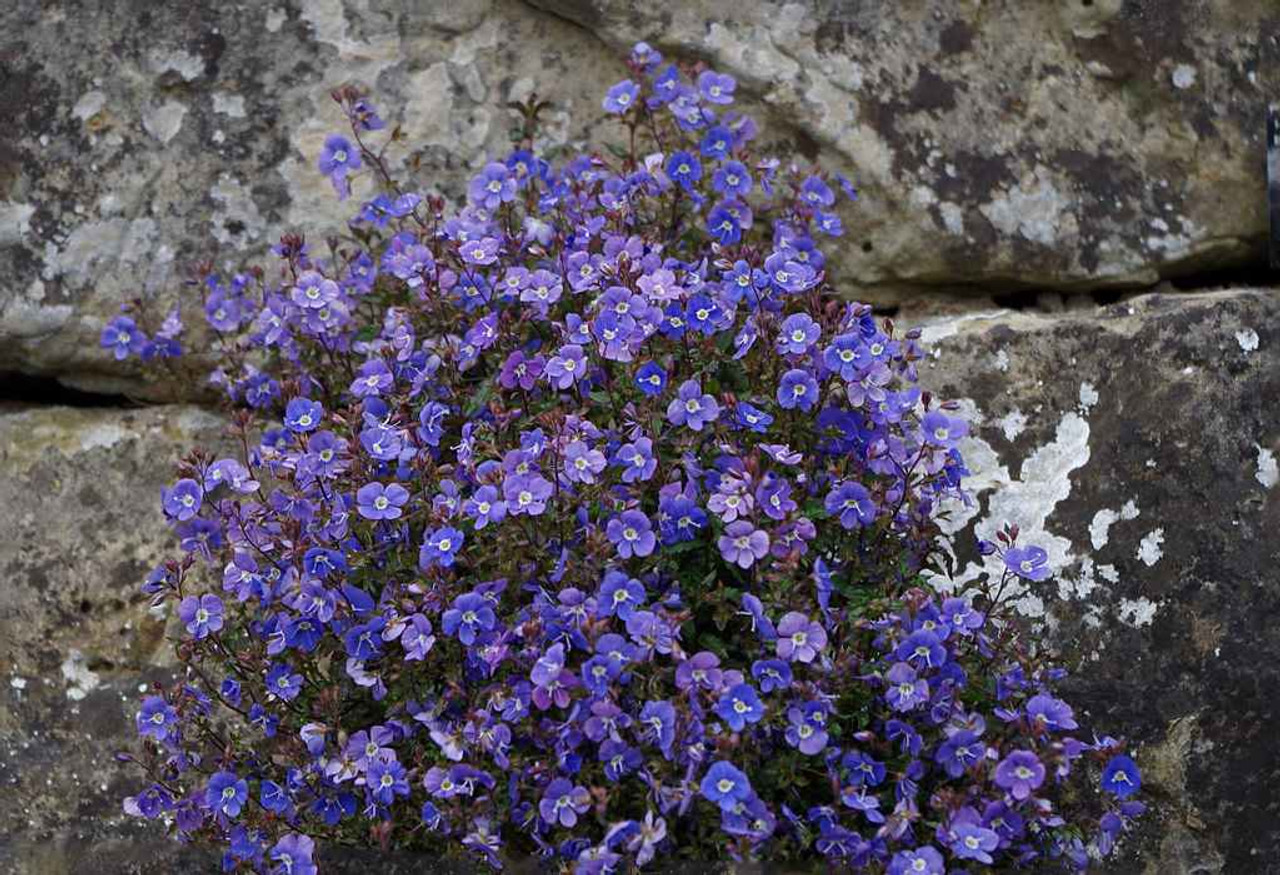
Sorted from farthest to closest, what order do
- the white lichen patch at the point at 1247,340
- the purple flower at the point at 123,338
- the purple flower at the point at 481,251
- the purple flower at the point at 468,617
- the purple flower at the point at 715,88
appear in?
the purple flower at the point at 123,338 → the purple flower at the point at 715,88 → the white lichen patch at the point at 1247,340 → the purple flower at the point at 481,251 → the purple flower at the point at 468,617

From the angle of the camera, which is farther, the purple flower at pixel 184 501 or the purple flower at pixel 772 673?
the purple flower at pixel 184 501

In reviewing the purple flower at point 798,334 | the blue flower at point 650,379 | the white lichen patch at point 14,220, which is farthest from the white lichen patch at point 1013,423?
the white lichen patch at point 14,220

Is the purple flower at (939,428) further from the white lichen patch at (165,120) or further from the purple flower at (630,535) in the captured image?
the white lichen patch at (165,120)

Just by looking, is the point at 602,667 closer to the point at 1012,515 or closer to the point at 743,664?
the point at 743,664

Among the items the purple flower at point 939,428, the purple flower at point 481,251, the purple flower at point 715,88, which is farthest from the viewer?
the purple flower at point 715,88

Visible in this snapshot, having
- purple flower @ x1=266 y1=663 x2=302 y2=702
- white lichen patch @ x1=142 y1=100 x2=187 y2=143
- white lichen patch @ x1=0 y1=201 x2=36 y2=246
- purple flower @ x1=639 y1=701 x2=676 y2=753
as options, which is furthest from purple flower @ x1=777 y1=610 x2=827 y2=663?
white lichen patch @ x1=0 y1=201 x2=36 y2=246

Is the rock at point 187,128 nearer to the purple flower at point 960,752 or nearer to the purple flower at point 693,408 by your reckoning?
the purple flower at point 693,408

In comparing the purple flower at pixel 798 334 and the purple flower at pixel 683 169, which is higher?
the purple flower at pixel 798 334

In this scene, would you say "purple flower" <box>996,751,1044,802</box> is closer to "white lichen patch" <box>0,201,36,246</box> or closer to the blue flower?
the blue flower

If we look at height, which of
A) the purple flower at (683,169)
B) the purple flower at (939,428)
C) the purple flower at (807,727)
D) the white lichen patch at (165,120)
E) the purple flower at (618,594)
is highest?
the purple flower at (683,169)
